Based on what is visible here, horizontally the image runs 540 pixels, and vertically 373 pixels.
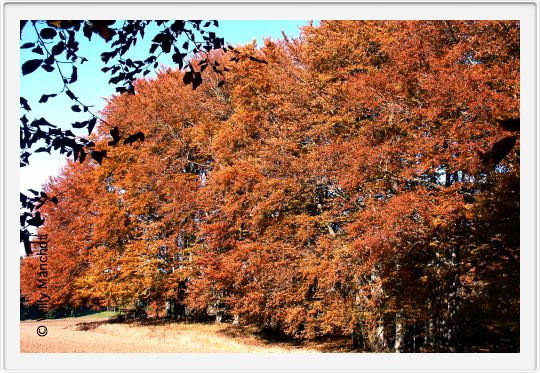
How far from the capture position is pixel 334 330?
37.6ft

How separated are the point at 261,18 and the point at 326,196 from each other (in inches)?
285

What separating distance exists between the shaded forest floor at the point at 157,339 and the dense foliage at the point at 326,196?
2.24ft

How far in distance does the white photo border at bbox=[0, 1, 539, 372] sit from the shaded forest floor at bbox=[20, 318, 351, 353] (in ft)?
3.99

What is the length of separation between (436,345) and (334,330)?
3.25 metres

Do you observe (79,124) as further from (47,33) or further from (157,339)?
(157,339)

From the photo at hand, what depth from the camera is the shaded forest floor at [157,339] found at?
25.9ft

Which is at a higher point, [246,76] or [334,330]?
[246,76]

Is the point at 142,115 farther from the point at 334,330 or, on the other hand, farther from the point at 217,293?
the point at 334,330

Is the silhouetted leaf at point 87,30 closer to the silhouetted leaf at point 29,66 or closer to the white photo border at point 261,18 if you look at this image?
the silhouetted leaf at point 29,66

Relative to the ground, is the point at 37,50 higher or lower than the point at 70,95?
→ higher

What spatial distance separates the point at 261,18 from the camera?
5438 millimetres

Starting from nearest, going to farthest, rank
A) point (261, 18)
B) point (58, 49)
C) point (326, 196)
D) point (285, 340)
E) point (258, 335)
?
point (58, 49), point (261, 18), point (326, 196), point (285, 340), point (258, 335)

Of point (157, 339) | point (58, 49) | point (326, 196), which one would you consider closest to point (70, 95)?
point (58, 49)
